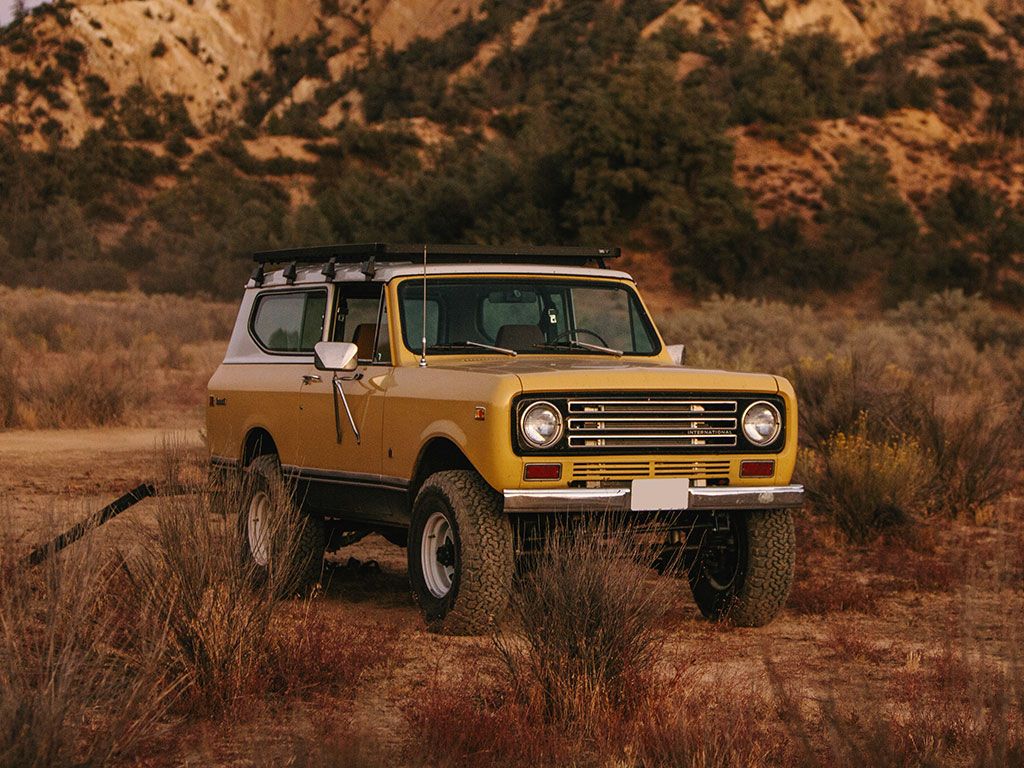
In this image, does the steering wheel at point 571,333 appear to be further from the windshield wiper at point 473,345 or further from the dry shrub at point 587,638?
the dry shrub at point 587,638

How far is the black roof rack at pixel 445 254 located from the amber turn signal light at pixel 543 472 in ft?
6.02

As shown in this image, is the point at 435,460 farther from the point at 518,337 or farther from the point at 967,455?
the point at 967,455

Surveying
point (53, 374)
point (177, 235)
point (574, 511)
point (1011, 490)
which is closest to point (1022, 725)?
point (574, 511)

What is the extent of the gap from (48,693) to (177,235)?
62.7 meters

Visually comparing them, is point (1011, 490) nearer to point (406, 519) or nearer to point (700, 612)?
point (700, 612)

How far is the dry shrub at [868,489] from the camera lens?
12586mm

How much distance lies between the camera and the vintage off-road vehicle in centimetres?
805

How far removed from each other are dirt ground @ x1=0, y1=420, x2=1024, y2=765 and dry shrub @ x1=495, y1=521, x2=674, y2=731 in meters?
0.42

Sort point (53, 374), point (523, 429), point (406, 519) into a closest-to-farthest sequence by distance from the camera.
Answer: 1. point (523, 429)
2. point (406, 519)
3. point (53, 374)

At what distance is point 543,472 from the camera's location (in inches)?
314

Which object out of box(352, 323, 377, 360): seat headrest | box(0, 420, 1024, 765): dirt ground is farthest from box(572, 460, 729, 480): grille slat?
box(352, 323, 377, 360): seat headrest

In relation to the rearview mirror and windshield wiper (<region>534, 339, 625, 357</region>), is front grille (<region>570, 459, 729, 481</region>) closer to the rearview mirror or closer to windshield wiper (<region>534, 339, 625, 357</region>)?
windshield wiper (<region>534, 339, 625, 357</region>)

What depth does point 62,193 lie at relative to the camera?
72.3m

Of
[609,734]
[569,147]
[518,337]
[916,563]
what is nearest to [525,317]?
[518,337]
